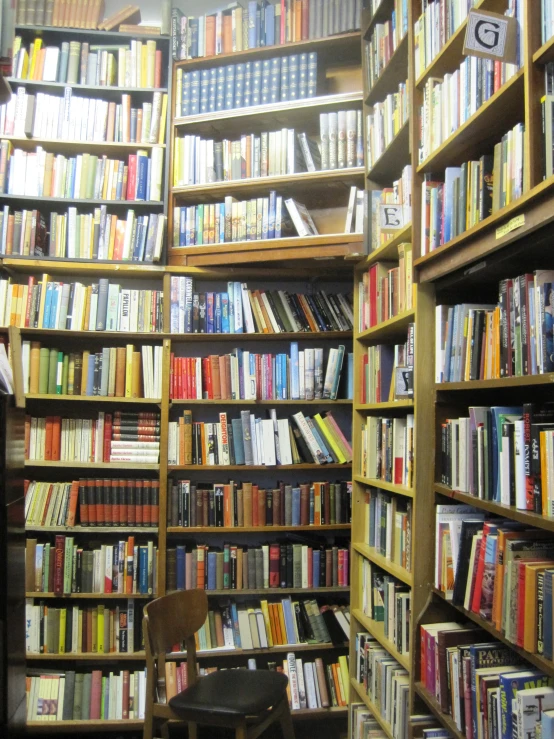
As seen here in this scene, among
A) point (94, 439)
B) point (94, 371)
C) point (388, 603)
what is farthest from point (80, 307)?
point (388, 603)

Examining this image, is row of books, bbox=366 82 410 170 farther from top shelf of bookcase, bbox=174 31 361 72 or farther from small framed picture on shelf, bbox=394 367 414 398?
small framed picture on shelf, bbox=394 367 414 398

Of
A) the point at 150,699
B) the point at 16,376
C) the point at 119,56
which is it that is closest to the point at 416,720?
the point at 150,699

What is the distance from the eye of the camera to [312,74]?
3000 millimetres

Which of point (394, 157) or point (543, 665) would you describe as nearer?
point (543, 665)

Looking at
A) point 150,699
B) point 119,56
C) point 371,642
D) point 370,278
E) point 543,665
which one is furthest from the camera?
point 119,56

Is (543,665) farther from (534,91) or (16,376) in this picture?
(16,376)

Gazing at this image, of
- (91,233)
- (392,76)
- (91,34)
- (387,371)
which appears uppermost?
(91,34)

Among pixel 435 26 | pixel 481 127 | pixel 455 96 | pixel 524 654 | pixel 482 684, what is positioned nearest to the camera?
pixel 524 654

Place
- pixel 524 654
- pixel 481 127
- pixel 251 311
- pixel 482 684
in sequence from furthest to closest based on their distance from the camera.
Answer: pixel 251 311 → pixel 481 127 → pixel 482 684 → pixel 524 654

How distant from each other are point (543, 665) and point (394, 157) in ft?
6.54

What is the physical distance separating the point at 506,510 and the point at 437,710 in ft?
2.37

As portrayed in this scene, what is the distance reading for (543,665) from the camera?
1.36m

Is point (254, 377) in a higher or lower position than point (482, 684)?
higher

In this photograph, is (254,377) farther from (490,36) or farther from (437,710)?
(490,36)
